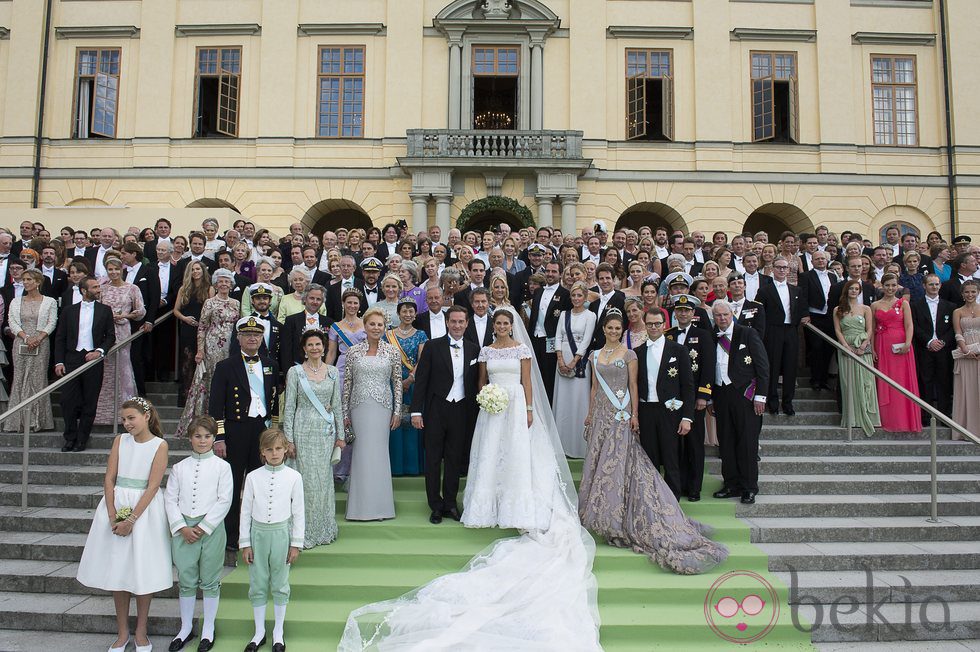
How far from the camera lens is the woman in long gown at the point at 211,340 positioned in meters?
6.74

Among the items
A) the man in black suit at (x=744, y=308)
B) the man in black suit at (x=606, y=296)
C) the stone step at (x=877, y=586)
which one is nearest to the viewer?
the stone step at (x=877, y=586)

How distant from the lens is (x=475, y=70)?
18.9 meters

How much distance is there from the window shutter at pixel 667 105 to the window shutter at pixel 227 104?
1233cm

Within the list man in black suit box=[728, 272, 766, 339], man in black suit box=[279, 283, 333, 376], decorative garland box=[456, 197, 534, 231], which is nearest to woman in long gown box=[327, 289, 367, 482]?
man in black suit box=[279, 283, 333, 376]

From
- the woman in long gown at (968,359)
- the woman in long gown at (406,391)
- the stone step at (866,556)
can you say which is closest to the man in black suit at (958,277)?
the woman in long gown at (968,359)

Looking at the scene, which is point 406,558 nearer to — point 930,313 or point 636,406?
point 636,406

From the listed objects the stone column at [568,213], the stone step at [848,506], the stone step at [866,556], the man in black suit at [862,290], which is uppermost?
the stone column at [568,213]

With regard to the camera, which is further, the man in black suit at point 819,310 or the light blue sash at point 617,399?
the man in black suit at point 819,310

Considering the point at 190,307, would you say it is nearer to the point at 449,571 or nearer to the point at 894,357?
the point at 449,571

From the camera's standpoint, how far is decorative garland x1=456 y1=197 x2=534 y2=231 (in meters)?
17.9

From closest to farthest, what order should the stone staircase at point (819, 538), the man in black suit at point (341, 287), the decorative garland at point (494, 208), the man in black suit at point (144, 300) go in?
the stone staircase at point (819, 538) → the man in black suit at point (341, 287) → the man in black suit at point (144, 300) → the decorative garland at point (494, 208)

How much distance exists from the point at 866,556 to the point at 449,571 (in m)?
3.58

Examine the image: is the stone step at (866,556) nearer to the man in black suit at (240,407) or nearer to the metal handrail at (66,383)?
the man in black suit at (240,407)

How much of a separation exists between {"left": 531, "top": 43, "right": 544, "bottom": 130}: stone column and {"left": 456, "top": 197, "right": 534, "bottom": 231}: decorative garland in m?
2.40
